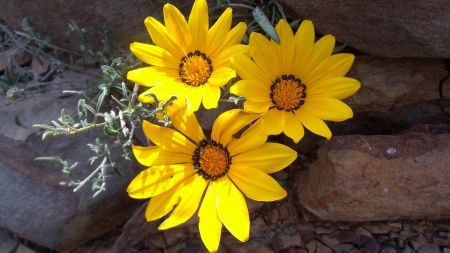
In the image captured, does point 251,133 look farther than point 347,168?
No

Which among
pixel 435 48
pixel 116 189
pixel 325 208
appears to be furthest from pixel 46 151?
pixel 435 48

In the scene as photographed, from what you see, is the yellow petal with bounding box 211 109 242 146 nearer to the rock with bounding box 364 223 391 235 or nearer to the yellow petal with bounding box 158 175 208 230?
the yellow petal with bounding box 158 175 208 230

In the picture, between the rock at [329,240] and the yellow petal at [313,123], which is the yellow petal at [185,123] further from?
the rock at [329,240]

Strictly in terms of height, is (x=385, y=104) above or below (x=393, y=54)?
below

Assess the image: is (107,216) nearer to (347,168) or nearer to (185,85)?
(185,85)

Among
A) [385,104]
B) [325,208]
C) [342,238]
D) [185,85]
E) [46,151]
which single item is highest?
[185,85]

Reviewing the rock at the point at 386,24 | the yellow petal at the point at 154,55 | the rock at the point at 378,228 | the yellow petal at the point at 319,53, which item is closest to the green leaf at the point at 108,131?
the yellow petal at the point at 154,55
